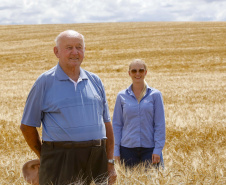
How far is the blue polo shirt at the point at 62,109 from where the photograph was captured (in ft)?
8.68

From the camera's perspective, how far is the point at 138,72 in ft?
12.5

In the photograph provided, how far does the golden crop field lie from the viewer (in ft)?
10.5

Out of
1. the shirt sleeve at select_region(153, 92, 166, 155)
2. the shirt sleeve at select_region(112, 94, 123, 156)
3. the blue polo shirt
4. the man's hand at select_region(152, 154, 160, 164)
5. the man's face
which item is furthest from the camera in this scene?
the shirt sleeve at select_region(112, 94, 123, 156)

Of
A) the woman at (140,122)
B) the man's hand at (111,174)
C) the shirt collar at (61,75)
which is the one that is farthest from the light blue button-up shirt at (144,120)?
the shirt collar at (61,75)

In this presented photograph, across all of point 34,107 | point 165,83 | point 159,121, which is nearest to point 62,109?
point 34,107

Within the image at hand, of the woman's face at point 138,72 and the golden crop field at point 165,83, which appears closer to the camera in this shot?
the golden crop field at point 165,83

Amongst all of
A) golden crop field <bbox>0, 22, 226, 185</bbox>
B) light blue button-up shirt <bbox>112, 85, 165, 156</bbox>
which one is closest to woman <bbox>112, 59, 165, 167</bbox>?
light blue button-up shirt <bbox>112, 85, 165, 156</bbox>

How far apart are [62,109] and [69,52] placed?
1.46 feet

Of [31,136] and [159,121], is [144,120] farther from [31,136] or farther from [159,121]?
[31,136]

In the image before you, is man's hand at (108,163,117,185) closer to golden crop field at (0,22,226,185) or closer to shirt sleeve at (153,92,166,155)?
golden crop field at (0,22,226,185)

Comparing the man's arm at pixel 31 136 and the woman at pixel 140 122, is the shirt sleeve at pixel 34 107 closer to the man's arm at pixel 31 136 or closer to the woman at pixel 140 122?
the man's arm at pixel 31 136

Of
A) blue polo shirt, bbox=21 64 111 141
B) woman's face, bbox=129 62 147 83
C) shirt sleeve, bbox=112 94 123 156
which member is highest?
woman's face, bbox=129 62 147 83

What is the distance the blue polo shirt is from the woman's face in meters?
1.14

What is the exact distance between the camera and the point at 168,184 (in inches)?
97.5
